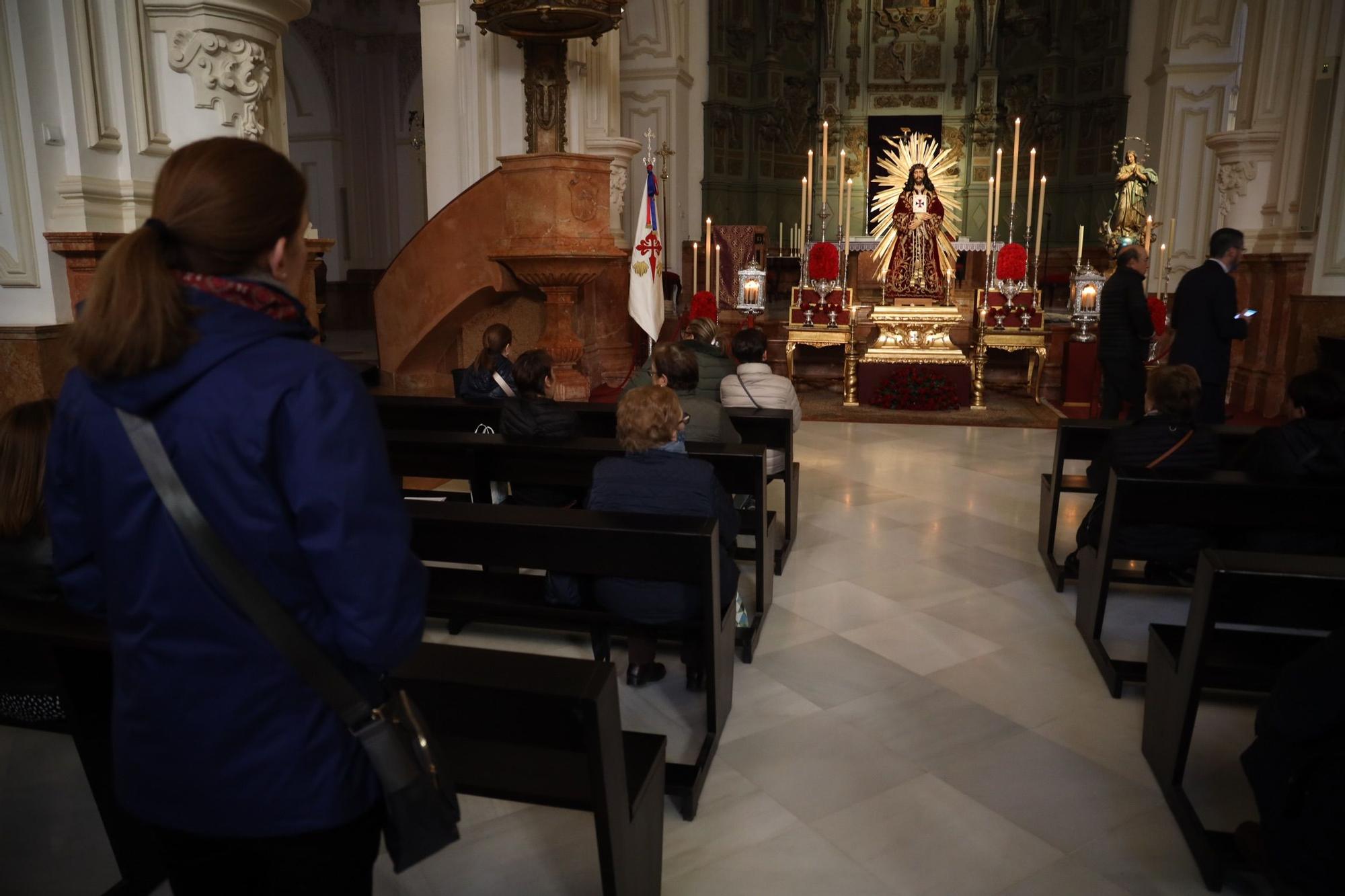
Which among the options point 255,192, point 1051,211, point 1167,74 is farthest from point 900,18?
point 255,192

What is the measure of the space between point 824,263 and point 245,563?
384 inches

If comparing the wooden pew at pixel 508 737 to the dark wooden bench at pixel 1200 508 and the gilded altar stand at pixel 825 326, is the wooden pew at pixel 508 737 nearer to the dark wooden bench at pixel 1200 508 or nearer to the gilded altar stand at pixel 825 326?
the dark wooden bench at pixel 1200 508

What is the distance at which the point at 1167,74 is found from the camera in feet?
40.2

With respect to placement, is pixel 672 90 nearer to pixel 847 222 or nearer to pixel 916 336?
pixel 847 222

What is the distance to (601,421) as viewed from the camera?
18.1 feet

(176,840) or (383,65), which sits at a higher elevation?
(383,65)

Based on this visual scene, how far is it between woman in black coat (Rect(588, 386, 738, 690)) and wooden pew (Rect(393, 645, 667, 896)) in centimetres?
96

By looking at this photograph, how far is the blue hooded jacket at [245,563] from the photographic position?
132cm

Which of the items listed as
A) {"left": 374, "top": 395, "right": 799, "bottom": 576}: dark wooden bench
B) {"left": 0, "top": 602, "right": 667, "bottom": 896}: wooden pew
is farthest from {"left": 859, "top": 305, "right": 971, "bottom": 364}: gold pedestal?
{"left": 0, "top": 602, "right": 667, "bottom": 896}: wooden pew

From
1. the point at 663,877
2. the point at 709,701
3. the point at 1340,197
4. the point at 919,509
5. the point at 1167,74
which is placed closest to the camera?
the point at 663,877

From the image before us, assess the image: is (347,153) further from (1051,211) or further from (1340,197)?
(1340,197)

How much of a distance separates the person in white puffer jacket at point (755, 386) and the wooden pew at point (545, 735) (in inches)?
127

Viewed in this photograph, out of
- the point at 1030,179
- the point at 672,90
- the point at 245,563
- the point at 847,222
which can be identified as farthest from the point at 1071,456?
the point at 672,90

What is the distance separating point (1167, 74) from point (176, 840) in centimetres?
1389
